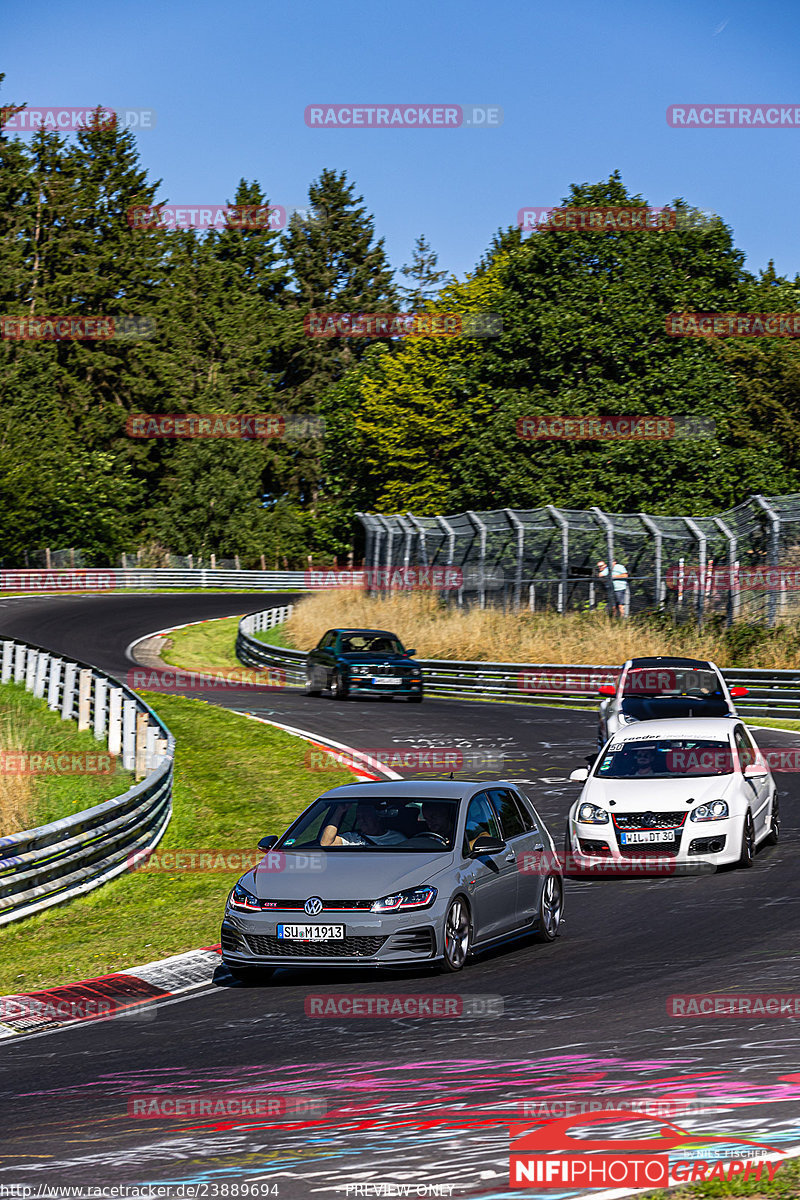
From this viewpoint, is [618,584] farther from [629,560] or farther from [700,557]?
[700,557]

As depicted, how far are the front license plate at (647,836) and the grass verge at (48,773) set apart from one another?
662cm

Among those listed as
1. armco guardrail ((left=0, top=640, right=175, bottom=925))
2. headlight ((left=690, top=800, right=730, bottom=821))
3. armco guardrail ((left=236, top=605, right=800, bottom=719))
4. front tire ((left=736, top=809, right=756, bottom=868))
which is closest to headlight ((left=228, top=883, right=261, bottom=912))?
armco guardrail ((left=0, top=640, right=175, bottom=925))

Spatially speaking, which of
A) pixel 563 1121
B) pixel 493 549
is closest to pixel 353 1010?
pixel 563 1121

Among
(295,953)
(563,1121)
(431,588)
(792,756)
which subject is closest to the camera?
(563,1121)

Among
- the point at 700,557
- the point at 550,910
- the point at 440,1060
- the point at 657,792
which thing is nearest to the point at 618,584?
the point at 700,557

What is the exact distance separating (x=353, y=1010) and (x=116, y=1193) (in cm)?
409

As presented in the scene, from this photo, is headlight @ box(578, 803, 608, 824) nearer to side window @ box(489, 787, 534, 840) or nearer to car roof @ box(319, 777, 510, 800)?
side window @ box(489, 787, 534, 840)

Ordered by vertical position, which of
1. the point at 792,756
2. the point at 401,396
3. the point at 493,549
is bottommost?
the point at 792,756

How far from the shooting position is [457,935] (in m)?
10.9

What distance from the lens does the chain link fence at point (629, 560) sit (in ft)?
107

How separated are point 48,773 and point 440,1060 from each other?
45.7ft

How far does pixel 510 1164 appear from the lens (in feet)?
19.3

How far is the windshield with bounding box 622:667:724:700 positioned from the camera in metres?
21.6

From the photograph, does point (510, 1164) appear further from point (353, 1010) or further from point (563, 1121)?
point (353, 1010)
